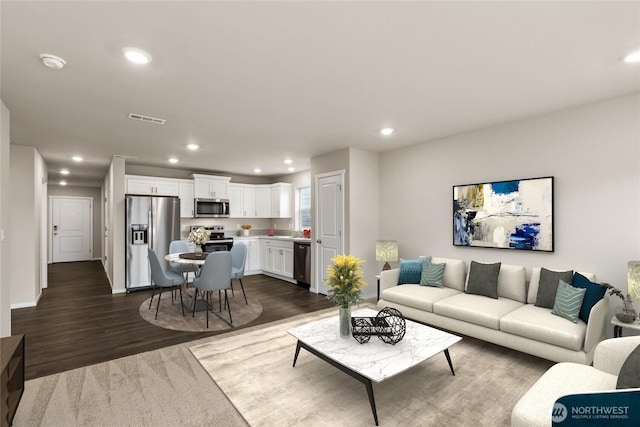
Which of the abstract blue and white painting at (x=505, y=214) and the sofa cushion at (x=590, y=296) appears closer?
the sofa cushion at (x=590, y=296)

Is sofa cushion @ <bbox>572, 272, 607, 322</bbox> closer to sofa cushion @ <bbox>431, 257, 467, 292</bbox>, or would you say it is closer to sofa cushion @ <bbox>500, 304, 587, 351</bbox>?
sofa cushion @ <bbox>500, 304, 587, 351</bbox>

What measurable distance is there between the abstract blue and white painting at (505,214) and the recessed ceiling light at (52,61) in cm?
433

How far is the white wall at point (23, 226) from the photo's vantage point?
4.60 meters

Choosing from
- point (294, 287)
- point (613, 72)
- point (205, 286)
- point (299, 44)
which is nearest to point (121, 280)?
point (205, 286)

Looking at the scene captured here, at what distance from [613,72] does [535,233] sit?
1.69 m

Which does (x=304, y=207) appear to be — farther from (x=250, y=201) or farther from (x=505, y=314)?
(x=505, y=314)

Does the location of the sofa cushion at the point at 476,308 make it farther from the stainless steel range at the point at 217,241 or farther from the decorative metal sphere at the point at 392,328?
the stainless steel range at the point at 217,241

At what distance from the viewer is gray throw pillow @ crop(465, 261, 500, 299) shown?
3.53 meters

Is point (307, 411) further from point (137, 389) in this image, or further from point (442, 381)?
point (137, 389)

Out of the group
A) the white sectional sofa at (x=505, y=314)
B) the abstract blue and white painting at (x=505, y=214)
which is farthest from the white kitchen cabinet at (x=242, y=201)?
the abstract blue and white painting at (x=505, y=214)

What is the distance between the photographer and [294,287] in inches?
237

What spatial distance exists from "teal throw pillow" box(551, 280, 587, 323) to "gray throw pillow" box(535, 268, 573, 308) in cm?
15

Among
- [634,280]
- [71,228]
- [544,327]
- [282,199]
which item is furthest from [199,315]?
[71,228]

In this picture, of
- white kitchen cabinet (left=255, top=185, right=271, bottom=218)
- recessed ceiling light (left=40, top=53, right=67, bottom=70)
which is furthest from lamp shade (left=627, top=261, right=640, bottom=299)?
white kitchen cabinet (left=255, top=185, right=271, bottom=218)
